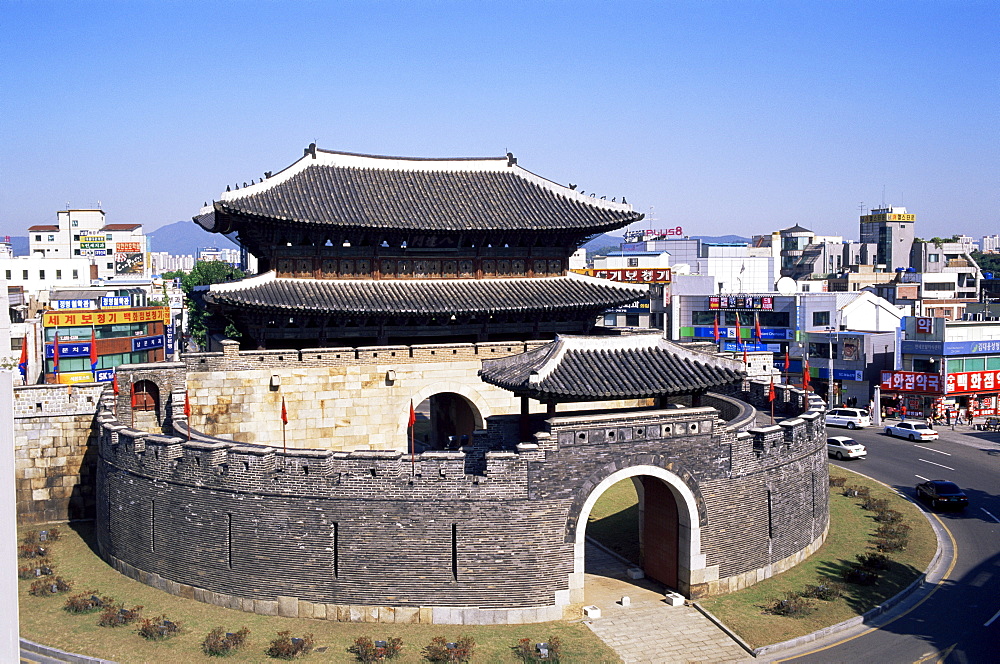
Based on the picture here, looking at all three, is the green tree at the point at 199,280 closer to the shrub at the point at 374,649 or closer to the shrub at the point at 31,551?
the shrub at the point at 31,551

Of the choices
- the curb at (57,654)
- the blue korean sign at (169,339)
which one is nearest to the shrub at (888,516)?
the curb at (57,654)

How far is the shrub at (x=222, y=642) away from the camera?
22.2 metres

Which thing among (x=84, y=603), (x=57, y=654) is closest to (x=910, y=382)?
(x=84, y=603)

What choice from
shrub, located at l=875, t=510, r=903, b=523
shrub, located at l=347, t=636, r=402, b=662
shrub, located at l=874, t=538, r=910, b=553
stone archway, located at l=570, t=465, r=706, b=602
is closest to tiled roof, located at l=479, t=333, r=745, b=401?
stone archway, located at l=570, t=465, r=706, b=602

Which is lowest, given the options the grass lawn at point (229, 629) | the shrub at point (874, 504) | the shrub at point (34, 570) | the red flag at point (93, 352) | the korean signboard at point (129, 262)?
the grass lawn at point (229, 629)

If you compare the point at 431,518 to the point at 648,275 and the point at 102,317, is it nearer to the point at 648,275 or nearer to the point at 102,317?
the point at 102,317

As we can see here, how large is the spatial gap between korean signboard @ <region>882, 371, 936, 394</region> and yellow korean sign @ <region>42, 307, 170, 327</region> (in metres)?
54.8

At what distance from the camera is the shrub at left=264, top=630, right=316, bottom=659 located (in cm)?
2205

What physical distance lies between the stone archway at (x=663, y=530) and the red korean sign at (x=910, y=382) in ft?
120

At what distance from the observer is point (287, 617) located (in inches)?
970

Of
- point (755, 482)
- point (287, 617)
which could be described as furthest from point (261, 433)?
point (755, 482)

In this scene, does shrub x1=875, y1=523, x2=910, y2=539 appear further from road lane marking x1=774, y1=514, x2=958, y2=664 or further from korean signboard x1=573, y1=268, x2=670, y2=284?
korean signboard x1=573, y1=268, x2=670, y2=284

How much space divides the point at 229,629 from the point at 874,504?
1019 inches

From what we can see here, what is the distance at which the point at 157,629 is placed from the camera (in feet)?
75.8
